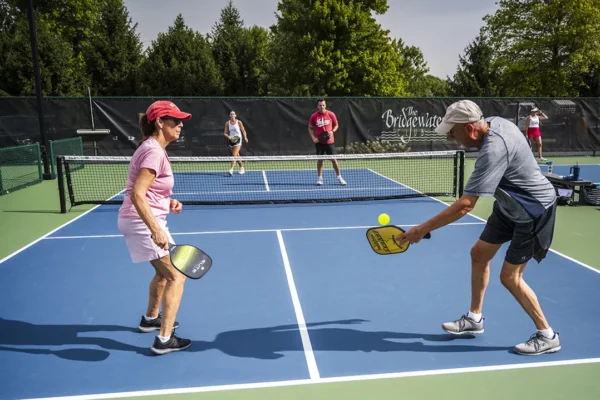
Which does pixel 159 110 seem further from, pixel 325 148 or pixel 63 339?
pixel 325 148

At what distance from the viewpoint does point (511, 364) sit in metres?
3.43

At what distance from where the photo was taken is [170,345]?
3.61m

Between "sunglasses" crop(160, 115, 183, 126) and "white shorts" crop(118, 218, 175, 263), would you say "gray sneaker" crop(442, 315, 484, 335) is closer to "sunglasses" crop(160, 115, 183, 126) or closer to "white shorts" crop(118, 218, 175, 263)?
"white shorts" crop(118, 218, 175, 263)

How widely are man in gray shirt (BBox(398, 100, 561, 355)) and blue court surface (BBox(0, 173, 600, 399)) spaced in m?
0.46

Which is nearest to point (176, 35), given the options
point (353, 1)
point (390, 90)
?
point (353, 1)

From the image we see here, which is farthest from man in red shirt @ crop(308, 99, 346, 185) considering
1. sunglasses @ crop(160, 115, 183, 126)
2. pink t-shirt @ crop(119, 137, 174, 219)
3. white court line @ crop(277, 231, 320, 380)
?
pink t-shirt @ crop(119, 137, 174, 219)

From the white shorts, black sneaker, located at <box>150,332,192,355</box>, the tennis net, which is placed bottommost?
black sneaker, located at <box>150,332,192,355</box>

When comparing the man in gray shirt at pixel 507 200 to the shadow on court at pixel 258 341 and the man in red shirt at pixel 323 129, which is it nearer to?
the shadow on court at pixel 258 341

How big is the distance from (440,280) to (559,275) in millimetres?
1341

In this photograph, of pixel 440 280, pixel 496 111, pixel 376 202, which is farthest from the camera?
pixel 496 111

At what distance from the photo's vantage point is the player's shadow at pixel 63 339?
3.67 meters

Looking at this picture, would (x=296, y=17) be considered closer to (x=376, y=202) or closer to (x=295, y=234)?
(x=376, y=202)

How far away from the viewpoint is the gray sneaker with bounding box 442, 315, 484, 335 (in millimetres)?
3830

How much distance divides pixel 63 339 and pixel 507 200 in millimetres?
3581
